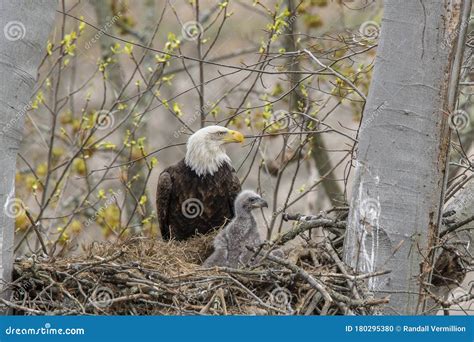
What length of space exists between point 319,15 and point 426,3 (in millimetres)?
5721

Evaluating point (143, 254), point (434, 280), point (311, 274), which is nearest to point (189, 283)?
point (311, 274)

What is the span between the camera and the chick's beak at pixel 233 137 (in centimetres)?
830

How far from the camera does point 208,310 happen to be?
5520 millimetres

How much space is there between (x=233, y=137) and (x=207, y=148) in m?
0.24

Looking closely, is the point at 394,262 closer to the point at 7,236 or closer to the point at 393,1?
the point at 393,1

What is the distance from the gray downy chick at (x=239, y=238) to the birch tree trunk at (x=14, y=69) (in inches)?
→ 71.2

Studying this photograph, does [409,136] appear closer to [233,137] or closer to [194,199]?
[233,137]

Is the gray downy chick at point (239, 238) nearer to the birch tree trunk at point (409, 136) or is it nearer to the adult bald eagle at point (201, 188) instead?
the adult bald eagle at point (201, 188)

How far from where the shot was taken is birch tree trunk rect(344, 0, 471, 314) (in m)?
5.59

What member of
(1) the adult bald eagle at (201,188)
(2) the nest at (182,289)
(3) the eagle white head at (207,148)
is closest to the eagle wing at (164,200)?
(1) the adult bald eagle at (201,188)

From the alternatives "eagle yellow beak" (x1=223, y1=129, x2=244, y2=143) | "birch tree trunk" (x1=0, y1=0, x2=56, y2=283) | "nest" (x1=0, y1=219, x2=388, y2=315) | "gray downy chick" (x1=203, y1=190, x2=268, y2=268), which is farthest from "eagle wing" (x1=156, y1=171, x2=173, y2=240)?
"birch tree trunk" (x1=0, y1=0, x2=56, y2=283)

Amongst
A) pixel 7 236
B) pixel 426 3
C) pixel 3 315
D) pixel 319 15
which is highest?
pixel 319 15

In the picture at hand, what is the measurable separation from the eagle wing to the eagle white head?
24cm

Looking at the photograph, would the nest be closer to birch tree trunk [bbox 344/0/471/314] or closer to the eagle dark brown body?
birch tree trunk [bbox 344/0/471/314]
